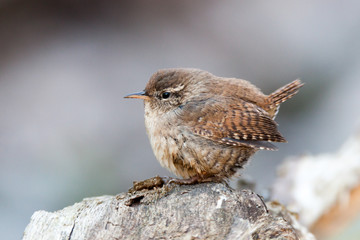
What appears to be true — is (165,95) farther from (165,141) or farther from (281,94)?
(281,94)

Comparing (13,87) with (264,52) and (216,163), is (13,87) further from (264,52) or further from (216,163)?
(216,163)

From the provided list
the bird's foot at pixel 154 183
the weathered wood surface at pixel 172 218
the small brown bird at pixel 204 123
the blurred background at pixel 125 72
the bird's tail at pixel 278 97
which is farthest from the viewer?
the blurred background at pixel 125 72

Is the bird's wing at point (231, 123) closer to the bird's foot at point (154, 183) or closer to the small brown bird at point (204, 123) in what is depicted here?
the small brown bird at point (204, 123)

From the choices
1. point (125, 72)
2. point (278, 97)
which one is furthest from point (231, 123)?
point (125, 72)

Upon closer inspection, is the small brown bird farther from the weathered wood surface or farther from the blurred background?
the blurred background

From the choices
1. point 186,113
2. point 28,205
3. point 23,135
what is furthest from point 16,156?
point 186,113

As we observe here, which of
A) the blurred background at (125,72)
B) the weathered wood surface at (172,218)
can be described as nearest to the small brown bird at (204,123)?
the weathered wood surface at (172,218)
